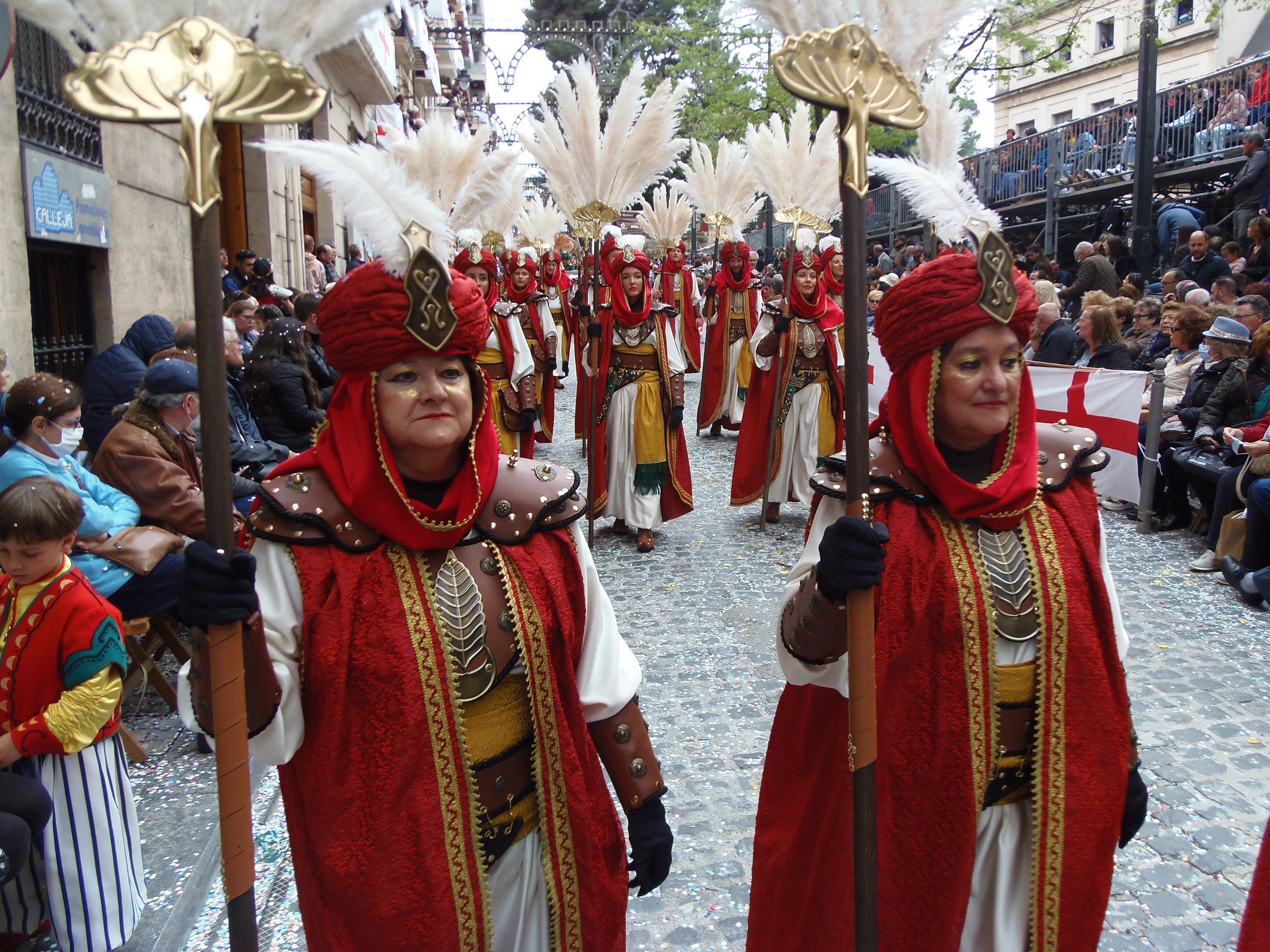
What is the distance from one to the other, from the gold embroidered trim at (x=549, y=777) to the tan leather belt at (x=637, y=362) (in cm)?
600

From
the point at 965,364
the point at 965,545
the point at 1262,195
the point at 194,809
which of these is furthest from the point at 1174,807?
the point at 1262,195

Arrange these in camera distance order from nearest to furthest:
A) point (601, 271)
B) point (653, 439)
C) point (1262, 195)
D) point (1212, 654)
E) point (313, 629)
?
point (313, 629), point (1212, 654), point (653, 439), point (601, 271), point (1262, 195)

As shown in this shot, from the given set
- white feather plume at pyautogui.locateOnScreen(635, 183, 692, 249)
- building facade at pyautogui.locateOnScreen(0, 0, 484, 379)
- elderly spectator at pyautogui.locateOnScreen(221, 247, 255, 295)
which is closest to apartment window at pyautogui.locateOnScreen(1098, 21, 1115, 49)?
white feather plume at pyautogui.locateOnScreen(635, 183, 692, 249)

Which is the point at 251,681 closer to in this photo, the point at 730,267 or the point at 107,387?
the point at 107,387

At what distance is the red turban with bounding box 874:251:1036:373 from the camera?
2242 millimetres

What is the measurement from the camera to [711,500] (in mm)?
9438

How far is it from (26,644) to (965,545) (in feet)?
8.28

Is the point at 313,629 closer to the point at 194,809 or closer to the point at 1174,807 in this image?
the point at 194,809

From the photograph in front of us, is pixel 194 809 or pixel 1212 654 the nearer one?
pixel 194 809

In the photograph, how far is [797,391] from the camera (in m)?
8.43

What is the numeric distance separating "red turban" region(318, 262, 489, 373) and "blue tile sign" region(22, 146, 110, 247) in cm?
563

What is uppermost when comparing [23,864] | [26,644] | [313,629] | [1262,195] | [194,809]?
[1262,195]

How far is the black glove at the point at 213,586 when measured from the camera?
1712 millimetres

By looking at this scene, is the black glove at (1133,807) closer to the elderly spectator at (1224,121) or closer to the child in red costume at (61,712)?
the child in red costume at (61,712)
